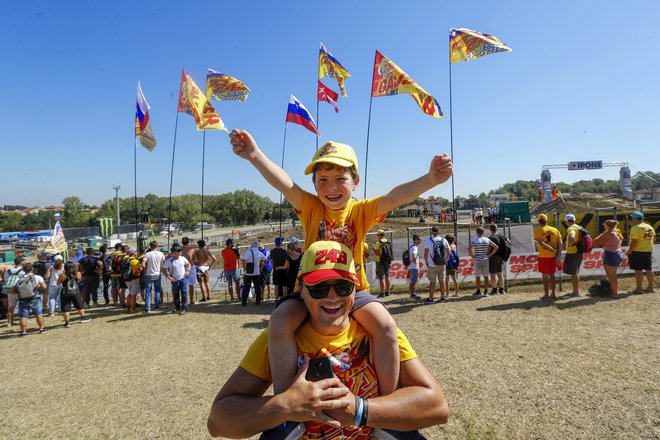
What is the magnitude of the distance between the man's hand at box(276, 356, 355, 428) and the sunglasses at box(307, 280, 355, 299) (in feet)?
1.34

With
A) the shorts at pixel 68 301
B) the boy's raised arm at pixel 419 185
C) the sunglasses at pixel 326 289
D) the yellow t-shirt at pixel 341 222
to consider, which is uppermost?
the boy's raised arm at pixel 419 185

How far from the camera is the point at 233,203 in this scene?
99688 millimetres

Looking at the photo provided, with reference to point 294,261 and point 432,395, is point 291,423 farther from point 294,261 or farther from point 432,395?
point 294,261

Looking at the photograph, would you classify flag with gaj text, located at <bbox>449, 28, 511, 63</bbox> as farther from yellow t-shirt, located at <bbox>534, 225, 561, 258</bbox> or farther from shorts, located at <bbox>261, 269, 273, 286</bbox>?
shorts, located at <bbox>261, 269, 273, 286</bbox>

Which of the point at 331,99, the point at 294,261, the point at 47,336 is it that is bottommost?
the point at 47,336

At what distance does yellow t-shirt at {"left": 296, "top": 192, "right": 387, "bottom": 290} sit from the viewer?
250 centimetres

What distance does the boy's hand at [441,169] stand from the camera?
7.24 ft

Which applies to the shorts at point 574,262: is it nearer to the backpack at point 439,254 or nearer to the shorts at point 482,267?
the shorts at point 482,267

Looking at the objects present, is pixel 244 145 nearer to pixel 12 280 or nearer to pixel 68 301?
pixel 68 301

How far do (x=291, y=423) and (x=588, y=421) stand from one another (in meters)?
3.78

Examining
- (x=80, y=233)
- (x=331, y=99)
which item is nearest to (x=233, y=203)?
(x=80, y=233)

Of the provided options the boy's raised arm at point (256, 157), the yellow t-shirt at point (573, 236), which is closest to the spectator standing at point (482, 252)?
the yellow t-shirt at point (573, 236)

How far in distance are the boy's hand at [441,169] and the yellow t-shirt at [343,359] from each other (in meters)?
1.07

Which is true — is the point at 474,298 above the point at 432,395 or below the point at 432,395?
below
